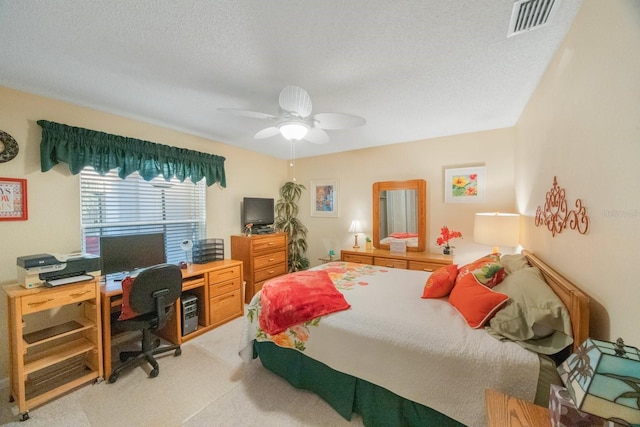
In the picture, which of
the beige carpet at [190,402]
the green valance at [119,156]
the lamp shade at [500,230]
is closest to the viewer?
the beige carpet at [190,402]

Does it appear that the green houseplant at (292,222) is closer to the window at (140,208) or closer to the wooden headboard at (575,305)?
the window at (140,208)

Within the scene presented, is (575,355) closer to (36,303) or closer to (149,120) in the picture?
(36,303)


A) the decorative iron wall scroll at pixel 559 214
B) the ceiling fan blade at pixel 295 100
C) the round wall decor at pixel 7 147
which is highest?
the ceiling fan blade at pixel 295 100

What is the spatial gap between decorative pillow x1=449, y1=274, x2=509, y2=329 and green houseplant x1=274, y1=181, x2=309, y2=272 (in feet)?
9.86

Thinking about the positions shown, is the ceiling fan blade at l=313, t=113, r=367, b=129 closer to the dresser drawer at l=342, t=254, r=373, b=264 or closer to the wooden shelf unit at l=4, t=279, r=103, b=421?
the dresser drawer at l=342, t=254, r=373, b=264

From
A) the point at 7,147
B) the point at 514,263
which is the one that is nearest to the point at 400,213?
the point at 514,263

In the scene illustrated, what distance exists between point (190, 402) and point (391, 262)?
2.57 m

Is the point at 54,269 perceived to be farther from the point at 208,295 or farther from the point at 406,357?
the point at 406,357

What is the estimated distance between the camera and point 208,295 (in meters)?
2.76

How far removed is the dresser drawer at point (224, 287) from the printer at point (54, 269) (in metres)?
1.07

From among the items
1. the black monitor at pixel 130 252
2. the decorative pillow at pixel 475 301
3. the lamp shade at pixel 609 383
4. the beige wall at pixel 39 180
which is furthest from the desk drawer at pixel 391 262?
the beige wall at pixel 39 180

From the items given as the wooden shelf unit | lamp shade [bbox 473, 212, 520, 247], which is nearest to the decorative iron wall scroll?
lamp shade [bbox 473, 212, 520, 247]

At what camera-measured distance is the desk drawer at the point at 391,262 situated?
10.5 feet

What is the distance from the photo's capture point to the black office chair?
1.98m
